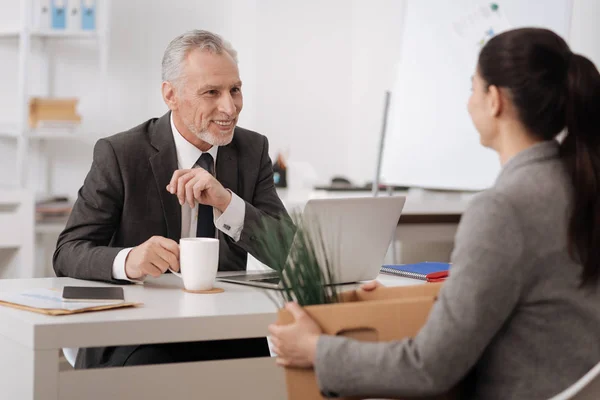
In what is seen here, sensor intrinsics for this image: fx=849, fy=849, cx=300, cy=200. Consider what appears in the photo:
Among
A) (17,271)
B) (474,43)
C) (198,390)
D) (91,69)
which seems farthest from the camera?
(91,69)

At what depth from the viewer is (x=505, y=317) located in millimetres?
1132

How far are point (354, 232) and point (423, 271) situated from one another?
0.33 metres

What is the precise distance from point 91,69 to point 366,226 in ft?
11.6

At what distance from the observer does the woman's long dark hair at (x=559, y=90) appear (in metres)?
1.18

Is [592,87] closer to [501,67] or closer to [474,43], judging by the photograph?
[501,67]

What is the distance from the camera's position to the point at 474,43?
364 centimetres

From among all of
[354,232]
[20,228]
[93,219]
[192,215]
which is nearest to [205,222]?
[192,215]

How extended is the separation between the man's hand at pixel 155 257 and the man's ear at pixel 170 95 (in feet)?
2.03

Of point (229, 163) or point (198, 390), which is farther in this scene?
point (229, 163)

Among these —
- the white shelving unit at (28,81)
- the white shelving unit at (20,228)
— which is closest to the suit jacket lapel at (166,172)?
the white shelving unit at (20,228)

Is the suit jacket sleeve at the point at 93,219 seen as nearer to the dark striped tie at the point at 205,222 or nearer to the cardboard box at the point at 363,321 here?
the dark striped tie at the point at 205,222

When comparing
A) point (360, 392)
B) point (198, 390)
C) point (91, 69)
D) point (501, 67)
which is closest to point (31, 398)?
point (198, 390)

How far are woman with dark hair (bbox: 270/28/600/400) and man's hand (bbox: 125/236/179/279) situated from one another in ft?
2.02

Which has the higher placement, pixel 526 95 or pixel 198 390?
pixel 526 95
